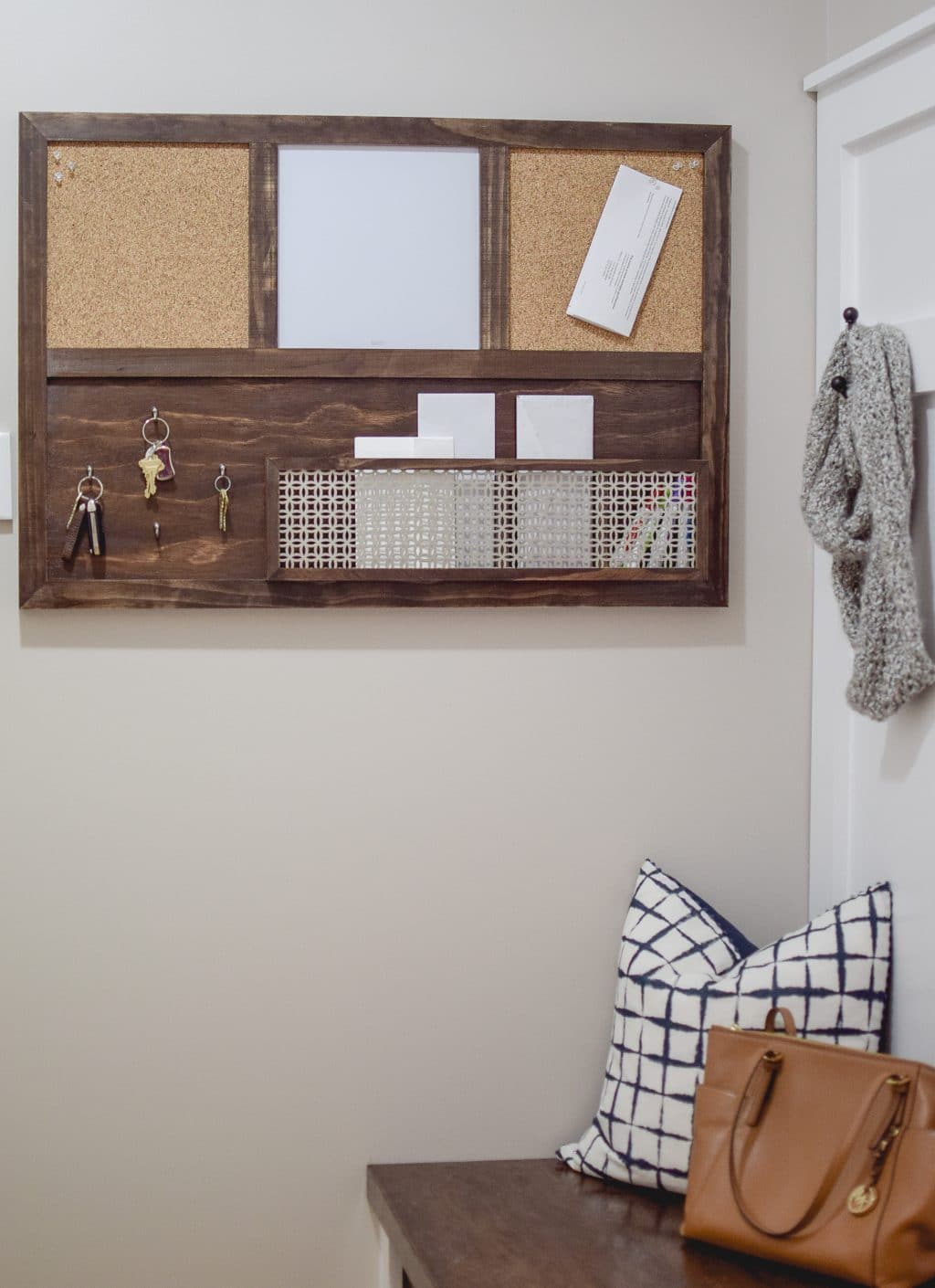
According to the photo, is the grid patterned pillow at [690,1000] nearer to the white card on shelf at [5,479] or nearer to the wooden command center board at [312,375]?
the wooden command center board at [312,375]

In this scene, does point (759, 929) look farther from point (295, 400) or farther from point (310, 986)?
point (295, 400)

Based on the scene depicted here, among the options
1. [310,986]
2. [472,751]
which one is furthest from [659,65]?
[310,986]

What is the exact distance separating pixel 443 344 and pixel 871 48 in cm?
71

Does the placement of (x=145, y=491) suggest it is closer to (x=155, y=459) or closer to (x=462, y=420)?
(x=155, y=459)

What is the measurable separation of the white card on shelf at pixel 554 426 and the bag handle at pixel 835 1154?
34.3 inches

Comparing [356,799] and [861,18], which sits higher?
[861,18]

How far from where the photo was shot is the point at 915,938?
1.61 m

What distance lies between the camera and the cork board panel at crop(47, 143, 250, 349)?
1.69 m

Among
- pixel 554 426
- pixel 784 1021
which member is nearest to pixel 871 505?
pixel 554 426

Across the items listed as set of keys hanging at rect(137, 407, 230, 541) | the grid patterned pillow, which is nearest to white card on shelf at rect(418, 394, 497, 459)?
set of keys hanging at rect(137, 407, 230, 541)

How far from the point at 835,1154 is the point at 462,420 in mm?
1076

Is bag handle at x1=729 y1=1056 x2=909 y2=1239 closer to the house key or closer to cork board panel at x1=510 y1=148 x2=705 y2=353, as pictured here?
cork board panel at x1=510 y1=148 x2=705 y2=353

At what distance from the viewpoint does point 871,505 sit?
5.11 feet

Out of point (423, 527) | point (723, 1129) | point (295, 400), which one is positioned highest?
point (295, 400)
